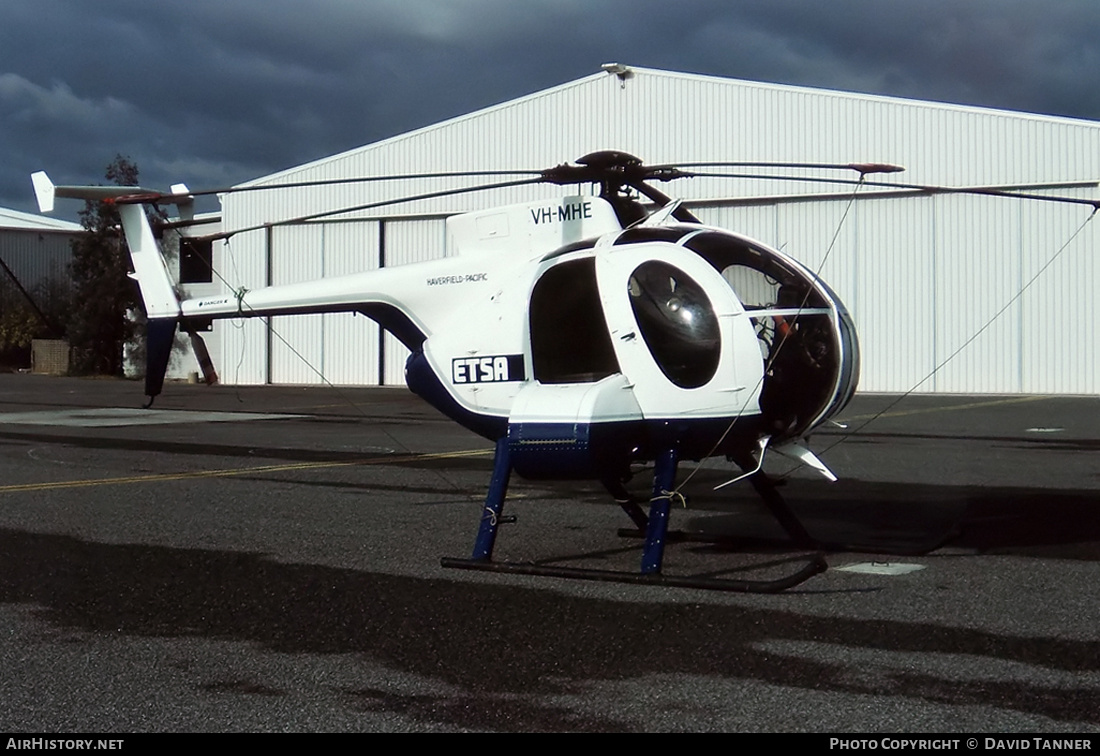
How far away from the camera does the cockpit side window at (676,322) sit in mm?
8297

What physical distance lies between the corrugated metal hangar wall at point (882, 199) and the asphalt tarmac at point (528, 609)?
1840 centimetres

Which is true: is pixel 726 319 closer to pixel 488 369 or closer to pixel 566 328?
pixel 566 328

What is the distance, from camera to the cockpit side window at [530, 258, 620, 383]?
913 cm

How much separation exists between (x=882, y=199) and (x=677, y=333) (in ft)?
89.7

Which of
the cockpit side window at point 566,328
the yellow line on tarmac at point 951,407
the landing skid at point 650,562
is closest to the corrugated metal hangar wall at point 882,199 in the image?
the yellow line on tarmac at point 951,407

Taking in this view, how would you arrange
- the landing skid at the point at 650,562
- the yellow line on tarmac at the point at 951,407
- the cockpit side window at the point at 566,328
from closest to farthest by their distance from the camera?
Answer: the landing skid at the point at 650,562, the cockpit side window at the point at 566,328, the yellow line on tarmac at the point at 951,407

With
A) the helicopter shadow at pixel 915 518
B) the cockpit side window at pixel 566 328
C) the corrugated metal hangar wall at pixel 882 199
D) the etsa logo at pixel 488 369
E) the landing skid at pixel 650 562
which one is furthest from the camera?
the corrugated metal hangar wall at pixel 882 199

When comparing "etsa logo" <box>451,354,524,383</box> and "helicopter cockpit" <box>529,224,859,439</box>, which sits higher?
"helicopter cockpit" <box>529,224,859,439</box>

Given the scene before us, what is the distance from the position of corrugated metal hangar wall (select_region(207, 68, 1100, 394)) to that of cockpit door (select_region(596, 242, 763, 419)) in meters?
21.2

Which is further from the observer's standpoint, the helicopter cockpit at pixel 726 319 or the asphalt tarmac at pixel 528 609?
the helicopter cockpit at pixel 726 319

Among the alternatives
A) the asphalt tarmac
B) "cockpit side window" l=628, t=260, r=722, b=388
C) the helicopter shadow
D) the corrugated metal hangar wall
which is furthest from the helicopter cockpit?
the corrugated metal hangar wall

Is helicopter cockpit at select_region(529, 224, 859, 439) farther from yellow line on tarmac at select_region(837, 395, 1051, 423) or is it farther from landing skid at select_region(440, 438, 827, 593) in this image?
yellow line on tarmac at select_region(837, 395, 1051, 423)

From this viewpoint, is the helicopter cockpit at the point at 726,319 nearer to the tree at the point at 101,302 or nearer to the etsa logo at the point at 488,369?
the etsa logo at the point at 488,369

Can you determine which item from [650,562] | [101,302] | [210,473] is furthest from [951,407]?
[101,302]
